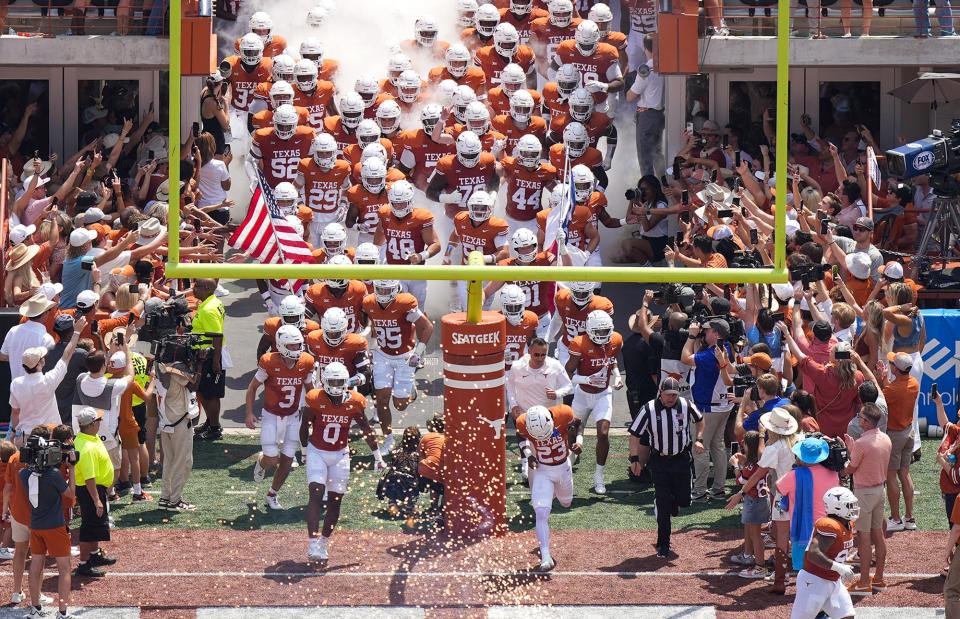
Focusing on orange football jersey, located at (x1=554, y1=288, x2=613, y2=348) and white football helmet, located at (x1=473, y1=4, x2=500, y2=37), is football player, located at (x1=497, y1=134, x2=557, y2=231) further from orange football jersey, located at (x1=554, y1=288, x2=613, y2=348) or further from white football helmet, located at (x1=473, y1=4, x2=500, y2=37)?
white football helmet, located at (x1=473, y1=4, x2=500, y2=37)

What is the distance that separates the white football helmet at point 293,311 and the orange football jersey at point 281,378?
45 cm

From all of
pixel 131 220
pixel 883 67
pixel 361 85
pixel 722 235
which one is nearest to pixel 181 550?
pixel 131 220

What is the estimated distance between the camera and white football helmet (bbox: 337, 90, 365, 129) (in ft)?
51.3


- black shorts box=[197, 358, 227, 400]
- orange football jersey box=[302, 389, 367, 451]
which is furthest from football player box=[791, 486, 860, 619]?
black shorts box=[197, 358, 227, 400]

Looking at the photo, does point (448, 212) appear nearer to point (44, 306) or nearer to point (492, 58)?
point (492, 58)

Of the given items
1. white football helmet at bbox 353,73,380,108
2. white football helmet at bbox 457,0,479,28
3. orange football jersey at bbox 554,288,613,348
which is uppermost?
white football helmet at bbox 457,0,479,28

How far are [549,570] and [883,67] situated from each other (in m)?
8.63

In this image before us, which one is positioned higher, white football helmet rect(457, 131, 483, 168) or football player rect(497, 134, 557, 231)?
white football helmet rect(457, 131, 483, 168)

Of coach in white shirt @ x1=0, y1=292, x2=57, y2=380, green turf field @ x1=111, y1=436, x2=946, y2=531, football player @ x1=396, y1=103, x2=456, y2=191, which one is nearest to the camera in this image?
green turf field @ x1=111, y1=436, x2=946, y2=531

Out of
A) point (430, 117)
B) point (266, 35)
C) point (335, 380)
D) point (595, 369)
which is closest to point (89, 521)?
point (335, 380)

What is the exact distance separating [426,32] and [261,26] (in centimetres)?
150

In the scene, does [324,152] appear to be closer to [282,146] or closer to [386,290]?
[282,146]

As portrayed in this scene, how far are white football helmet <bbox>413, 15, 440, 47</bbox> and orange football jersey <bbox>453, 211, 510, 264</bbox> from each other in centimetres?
344

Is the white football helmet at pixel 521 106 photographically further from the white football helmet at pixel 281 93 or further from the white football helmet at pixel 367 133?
the white football helmet at pixel 281 93
